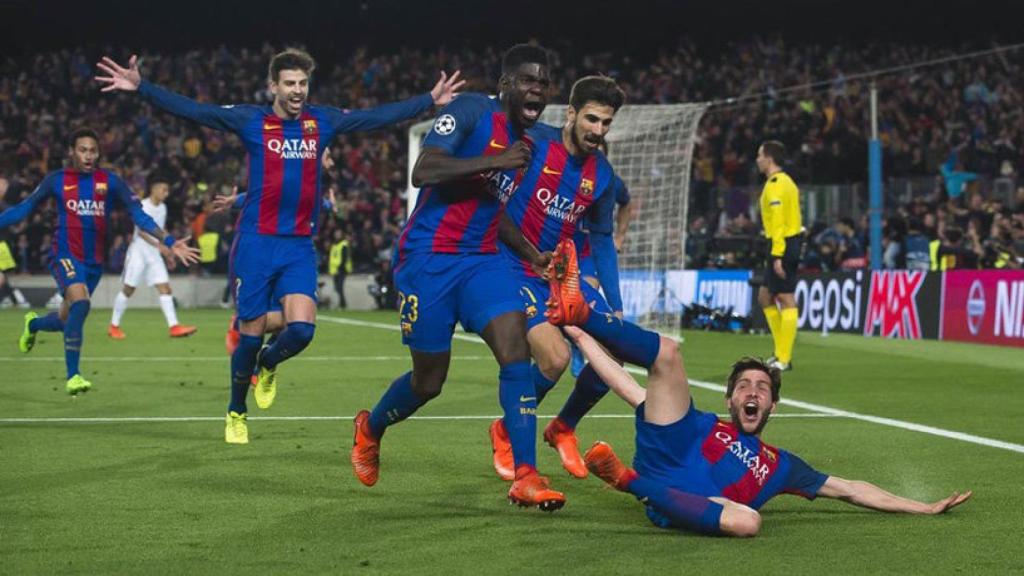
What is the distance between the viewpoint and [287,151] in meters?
9.98

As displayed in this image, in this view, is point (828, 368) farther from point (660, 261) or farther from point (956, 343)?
point (660, 261)

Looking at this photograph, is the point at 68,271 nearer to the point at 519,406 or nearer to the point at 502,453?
the point at 502,453

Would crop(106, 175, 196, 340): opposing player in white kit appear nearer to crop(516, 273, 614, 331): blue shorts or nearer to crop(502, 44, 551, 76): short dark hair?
crop(516, 273, 614, 331): blue shorts

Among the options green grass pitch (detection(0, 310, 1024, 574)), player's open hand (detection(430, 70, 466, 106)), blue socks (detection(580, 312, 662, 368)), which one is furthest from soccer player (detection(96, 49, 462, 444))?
blue socks (detection(580, 312, 662, 368))

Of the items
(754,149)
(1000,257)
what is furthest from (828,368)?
(754,149)

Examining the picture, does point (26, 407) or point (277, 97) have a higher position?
point (277, 97)

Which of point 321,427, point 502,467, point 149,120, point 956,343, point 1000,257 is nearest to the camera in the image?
point 502,467

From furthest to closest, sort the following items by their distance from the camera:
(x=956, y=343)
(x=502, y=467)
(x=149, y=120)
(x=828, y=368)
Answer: (x=149, y=120)
(x=956, y=343)
(x=828, y=368)
(x=502, y=467)

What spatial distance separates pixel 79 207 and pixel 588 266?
5.41 meters

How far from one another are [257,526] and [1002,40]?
3874 cm

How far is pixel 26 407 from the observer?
12062mm

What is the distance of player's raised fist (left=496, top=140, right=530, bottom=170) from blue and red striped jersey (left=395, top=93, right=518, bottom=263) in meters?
0.36

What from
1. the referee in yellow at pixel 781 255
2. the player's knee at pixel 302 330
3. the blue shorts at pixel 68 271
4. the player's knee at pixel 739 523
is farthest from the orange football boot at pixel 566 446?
the referee in yellow at pixel 781 255

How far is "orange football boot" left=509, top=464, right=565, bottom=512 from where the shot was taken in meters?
6.39
